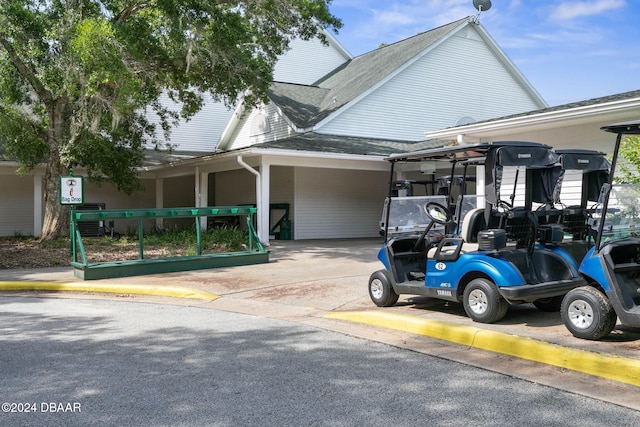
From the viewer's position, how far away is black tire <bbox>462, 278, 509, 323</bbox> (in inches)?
262

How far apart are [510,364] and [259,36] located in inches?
586

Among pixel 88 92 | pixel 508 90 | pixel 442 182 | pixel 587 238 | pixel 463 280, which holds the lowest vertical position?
pixel 463 280

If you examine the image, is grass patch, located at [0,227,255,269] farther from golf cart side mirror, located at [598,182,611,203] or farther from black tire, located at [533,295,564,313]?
golf cart side mirror, located at [598,182,611,203]

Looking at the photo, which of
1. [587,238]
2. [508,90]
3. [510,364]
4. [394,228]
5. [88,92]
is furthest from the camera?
[508,90]

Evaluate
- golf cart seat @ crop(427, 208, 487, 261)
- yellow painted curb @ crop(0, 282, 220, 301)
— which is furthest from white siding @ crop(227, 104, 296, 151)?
golf cart seat @ crop(427, 208, 487, 261)

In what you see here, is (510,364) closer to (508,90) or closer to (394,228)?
(394,228)

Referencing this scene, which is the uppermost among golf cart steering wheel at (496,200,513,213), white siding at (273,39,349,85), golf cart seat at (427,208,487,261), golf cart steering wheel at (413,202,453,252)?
white siding at (273,39,349,85)

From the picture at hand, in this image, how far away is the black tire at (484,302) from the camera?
666 centimetres

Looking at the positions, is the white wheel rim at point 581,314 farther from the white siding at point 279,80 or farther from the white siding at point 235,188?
the white siding at point 279,80

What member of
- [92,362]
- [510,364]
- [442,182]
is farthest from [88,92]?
[510,364]

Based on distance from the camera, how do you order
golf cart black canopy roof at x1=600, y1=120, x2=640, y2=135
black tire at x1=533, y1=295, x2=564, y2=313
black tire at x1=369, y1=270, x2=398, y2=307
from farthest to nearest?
black tire at x1=369, y1=270, x2=398, y2=307 < black tire at x1=533, y1=295, x2=564, y2=313 < golf cart black canopy roof at x1=600, y1=120, x2=640, y2=135

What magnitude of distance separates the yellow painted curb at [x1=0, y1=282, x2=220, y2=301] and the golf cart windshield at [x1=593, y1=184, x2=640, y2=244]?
6178 millimetres

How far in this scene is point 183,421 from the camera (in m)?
4.21

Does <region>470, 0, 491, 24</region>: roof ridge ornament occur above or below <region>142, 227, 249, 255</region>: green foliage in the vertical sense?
above
